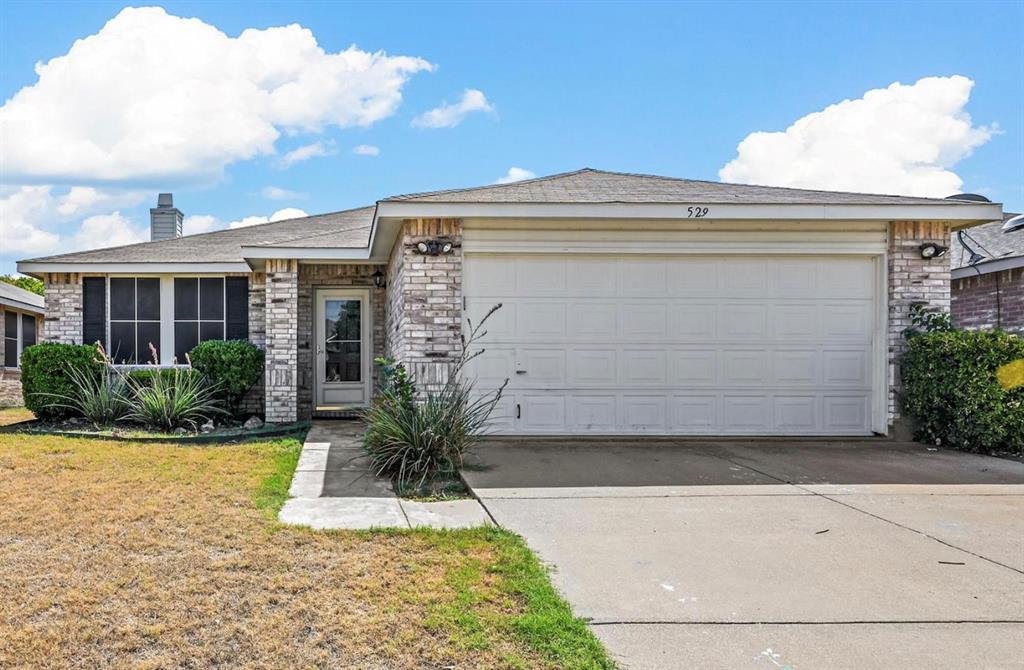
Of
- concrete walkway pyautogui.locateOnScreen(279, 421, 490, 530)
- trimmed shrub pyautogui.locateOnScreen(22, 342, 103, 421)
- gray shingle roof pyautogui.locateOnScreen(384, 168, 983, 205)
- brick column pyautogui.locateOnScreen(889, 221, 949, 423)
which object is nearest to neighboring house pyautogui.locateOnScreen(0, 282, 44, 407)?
trimmed shrub pyautogui.locateOnScreen(22, 342, 103, 421)

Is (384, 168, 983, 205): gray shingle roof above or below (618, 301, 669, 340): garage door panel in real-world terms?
above

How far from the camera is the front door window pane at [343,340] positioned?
37.0 ft

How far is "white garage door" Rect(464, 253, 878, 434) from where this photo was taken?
784cm

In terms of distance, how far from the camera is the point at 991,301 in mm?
10125

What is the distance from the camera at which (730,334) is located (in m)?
8.00

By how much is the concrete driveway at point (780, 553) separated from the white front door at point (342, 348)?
5361 mm

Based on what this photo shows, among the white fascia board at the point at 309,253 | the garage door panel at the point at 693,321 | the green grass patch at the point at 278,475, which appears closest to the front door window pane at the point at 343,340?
the white fascia board at the point at 309,253

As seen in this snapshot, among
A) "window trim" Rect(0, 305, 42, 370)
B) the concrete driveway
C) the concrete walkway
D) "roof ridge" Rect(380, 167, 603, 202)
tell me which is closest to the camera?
the concrete driveway

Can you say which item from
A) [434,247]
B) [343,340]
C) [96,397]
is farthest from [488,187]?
[96,397]

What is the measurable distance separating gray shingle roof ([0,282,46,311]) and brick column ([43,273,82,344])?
6.33m

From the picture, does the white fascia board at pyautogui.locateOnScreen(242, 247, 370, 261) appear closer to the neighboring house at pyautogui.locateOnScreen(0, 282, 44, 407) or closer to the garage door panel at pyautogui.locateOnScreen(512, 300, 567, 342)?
the garage door panel at pyautogui.locateOnScreen(512, 300, 567, 342)

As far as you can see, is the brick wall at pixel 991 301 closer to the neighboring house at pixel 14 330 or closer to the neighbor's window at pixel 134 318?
the neighbor's window at pixel 134 318

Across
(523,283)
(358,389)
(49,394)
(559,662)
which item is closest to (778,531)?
(559,662)

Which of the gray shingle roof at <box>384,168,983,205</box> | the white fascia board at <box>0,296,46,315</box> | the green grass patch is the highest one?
the gray shingle roof at <box>384,168,983,205</box>
